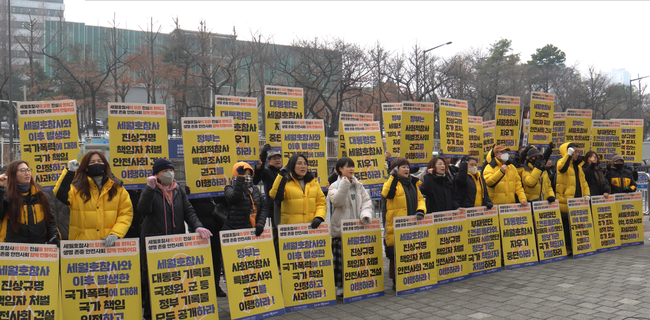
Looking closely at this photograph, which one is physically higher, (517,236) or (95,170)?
(95,170)

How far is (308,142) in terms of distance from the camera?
6.82 metres

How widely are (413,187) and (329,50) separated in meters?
30.7

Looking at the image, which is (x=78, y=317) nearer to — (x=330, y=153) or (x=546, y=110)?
(x=546, y=110)

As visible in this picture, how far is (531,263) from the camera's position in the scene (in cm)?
777

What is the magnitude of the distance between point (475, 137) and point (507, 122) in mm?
671

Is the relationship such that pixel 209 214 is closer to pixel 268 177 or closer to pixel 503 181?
pixel 268 177

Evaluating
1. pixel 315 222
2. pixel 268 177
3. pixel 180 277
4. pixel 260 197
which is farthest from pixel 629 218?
pixel 180 277

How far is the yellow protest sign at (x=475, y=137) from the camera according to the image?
9.16m

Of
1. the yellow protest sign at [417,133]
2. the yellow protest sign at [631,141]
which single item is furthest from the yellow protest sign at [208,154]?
the yellow protest sign at [631,141]

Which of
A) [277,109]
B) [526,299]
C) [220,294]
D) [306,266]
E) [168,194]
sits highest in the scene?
[277,109]

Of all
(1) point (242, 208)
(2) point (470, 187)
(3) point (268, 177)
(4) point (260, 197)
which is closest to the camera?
(1) point (242, 208)

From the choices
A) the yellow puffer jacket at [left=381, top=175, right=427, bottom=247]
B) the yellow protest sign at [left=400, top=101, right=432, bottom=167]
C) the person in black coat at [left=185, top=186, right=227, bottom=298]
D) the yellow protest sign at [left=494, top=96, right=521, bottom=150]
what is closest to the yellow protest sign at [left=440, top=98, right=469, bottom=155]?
the yellow protest sign at [left=400, top=101, right=432, bottom=167]

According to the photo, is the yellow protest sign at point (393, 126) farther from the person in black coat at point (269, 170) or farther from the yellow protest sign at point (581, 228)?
the yellow protest sign at point (581, 228)

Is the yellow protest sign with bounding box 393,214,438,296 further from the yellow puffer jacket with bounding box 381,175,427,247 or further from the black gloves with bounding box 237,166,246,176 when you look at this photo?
the black gloves with bounding box 237,166,246,176
